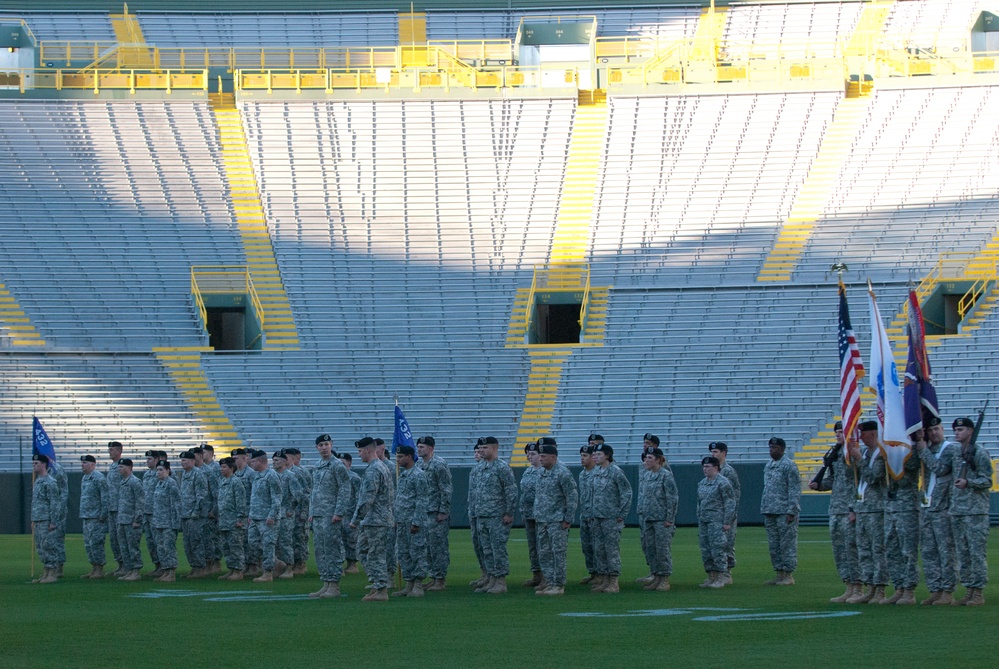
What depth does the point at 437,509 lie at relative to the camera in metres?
14.9

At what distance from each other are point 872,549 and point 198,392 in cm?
1828

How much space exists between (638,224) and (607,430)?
619 cm

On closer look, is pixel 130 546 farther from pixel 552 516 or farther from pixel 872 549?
pixel 872 549

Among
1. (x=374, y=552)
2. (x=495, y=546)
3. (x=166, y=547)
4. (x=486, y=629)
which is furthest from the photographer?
(x=166, y=547)

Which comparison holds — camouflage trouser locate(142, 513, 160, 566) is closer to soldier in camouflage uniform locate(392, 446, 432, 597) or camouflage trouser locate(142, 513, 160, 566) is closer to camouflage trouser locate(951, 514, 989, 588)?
soldier in camouflage uniform locate(392, 446, 432, 597)

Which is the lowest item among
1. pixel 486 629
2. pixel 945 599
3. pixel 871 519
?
pixel 486 629

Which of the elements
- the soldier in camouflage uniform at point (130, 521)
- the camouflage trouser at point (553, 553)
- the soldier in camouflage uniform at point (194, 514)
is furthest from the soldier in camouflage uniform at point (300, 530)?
the camouflage trouser at point (553, 553)

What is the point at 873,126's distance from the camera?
33.3m

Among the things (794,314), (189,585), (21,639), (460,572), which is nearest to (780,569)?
(460,572)

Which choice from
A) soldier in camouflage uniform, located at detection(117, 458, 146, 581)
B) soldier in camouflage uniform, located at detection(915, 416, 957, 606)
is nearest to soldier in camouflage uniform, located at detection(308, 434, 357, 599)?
soldier in camouflage uniform, located at detection(117, 458, 146, 581)

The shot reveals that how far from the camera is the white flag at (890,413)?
12.4 m

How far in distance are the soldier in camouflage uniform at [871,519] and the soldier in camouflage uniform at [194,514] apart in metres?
8.62

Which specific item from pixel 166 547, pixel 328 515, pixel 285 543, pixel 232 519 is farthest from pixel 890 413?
pixel 166 547

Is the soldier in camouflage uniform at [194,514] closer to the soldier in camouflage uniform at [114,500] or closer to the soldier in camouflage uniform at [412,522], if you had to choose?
the soldier in camouflage uniform at [114,500]
